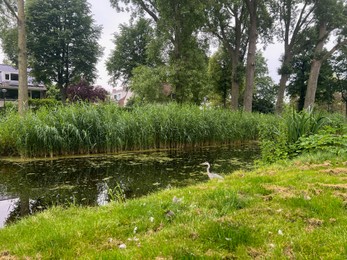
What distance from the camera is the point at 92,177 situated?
237 inches

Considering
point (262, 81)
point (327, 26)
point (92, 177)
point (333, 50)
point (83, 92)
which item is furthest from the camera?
point (262, 81)

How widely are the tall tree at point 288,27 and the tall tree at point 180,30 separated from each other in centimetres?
677

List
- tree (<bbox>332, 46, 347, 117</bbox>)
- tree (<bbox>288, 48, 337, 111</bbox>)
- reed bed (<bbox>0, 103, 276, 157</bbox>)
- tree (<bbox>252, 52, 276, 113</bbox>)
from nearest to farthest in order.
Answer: reed bed (<bbox>0, 103, 276, 157</bbox>), tree (<bbox>288, 48, 337, 111</bbox>), tree (<bbox>332, 46, 347, 117</bbox>), tree (<bbox>252, 52, 276, 113</bbox>)

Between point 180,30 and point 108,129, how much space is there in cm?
1174

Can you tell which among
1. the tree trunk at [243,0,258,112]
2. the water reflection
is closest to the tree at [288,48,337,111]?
the tree trunk at [243,0,258,112]

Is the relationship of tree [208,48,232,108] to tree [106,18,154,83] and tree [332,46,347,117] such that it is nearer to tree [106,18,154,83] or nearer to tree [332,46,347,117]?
tree [106,18,154,83]

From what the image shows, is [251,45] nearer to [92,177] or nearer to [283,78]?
[283,78]

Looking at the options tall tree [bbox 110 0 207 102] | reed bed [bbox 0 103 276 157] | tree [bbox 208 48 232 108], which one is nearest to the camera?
reed bed [bbox 0 103 276 157]

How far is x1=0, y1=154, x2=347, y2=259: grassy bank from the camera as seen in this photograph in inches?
83.3

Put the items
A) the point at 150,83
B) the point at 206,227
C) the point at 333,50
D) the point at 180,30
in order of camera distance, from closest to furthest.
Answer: the point at 206,227 → the point at 150,83 → the point at 180,30 → the point at 333,50

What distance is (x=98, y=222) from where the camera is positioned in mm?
2820

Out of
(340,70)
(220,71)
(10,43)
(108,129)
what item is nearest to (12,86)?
(10,43)

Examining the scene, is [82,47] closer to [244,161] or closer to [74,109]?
[74,109]

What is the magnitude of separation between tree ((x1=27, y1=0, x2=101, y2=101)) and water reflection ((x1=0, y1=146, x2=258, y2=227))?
22.4 metres
